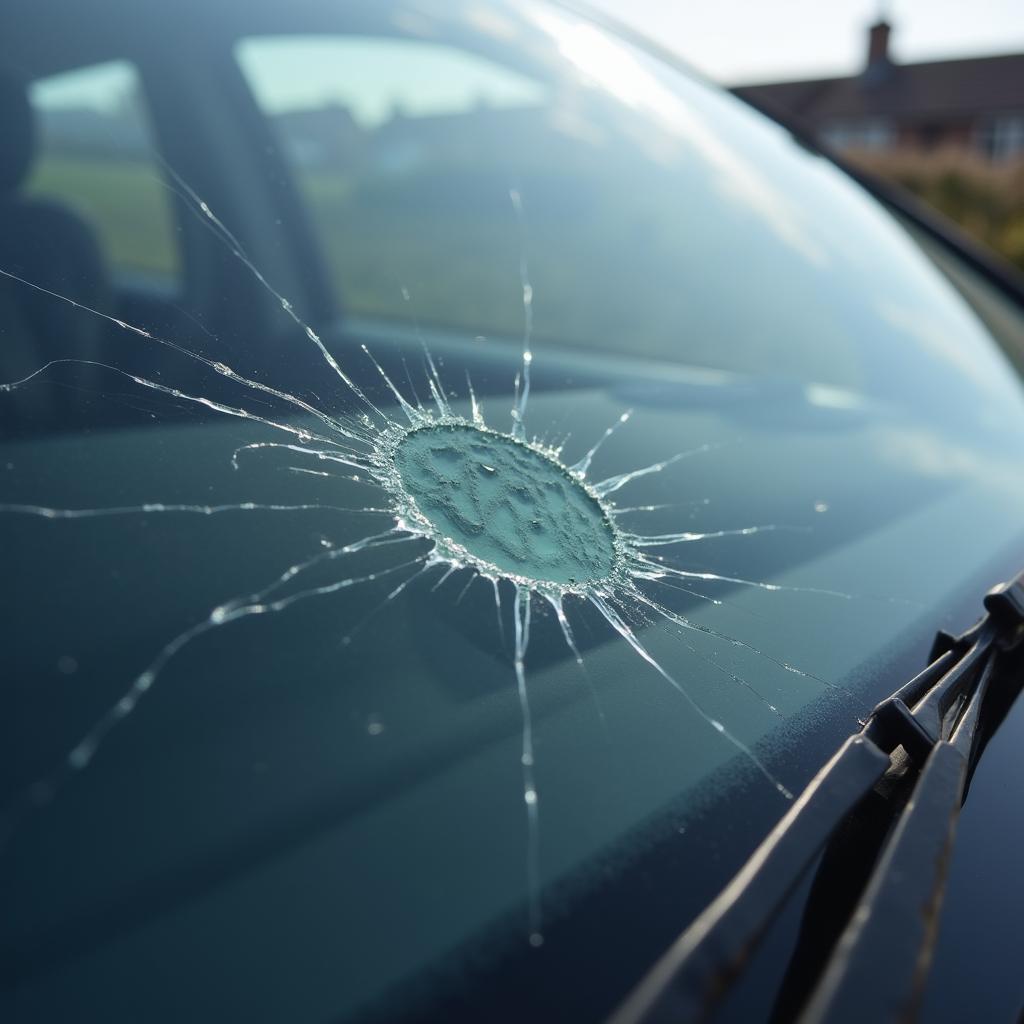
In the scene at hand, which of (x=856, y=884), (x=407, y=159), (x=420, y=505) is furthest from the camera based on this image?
(x=407, y=159)

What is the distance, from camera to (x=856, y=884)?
0.73 m

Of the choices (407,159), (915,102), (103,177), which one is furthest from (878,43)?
(103,177)

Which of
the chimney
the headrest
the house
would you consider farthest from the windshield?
the chimney

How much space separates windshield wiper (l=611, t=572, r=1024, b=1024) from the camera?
60 centimetres

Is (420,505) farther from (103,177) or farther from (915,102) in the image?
(915,102)

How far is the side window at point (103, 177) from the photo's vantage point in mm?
1130

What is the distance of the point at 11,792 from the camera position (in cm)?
57

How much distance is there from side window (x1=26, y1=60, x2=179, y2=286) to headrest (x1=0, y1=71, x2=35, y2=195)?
11 mm

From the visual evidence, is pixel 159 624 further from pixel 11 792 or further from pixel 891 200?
pixel 891 200

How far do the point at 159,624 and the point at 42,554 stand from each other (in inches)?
3.8

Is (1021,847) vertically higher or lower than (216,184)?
lower

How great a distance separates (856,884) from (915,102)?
1233 inches

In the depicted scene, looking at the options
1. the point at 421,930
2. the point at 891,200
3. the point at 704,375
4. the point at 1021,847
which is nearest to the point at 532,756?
the point at 421,930

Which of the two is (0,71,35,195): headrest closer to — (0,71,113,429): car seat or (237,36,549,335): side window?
(0,71,113,429): car seat
